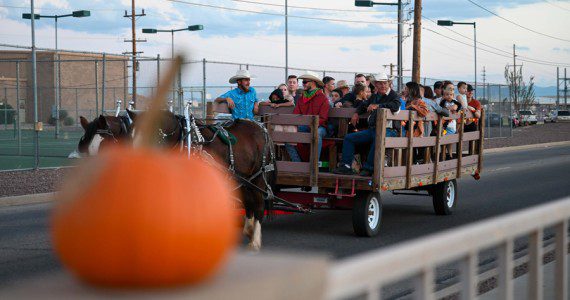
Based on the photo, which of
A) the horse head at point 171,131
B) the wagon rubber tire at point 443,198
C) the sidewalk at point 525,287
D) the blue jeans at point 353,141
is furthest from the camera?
the wagon rubber tire at point 443,198

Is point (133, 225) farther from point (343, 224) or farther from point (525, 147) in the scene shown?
point (525, 147)

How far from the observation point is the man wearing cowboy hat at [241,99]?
1343 cm

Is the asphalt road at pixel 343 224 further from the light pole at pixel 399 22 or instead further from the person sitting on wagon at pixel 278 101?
the light pole at pixel 399 22

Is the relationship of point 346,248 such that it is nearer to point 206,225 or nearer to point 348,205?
point 348,205

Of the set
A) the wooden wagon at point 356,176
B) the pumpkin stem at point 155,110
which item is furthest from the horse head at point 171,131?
the pumpkin stem at point 155,110

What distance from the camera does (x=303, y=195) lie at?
12898 mm

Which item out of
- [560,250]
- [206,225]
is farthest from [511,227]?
[206,225]

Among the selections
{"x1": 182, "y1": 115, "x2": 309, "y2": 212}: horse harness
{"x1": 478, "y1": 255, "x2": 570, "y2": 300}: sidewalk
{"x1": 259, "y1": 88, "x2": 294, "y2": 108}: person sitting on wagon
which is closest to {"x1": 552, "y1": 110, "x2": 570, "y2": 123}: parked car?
{"x1": 259, "y1": 88, "x2": 294, "y2": 108}: person sitting on wagon

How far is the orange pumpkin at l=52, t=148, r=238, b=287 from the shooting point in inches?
72.4

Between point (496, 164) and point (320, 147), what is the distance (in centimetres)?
1867

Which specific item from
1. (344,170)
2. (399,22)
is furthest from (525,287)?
(399,22)

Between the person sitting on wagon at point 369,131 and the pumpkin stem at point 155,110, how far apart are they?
34.6 ft

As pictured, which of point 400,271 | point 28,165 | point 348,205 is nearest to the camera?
point 400,271

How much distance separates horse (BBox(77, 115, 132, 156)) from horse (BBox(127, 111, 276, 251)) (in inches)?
11.3
